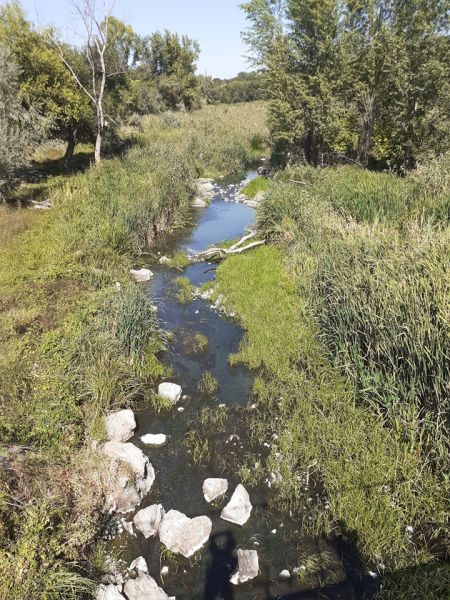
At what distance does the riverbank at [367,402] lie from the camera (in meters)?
4.83

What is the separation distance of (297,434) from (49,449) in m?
3.86

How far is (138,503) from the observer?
5539 millimetres

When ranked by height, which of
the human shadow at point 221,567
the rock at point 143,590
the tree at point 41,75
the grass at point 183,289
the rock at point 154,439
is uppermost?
the tree at point 41,75

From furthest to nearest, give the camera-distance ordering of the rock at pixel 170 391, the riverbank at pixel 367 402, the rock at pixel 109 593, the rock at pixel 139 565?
the rock at pixel 170 391 → the riverbank at pixel 367 402 → the rock at pixel 139 565 → the rock at pixel 109 593

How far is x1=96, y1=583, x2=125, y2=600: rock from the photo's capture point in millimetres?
4223

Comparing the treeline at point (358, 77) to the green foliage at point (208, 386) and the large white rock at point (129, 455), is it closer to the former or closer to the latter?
the green foliage at point (208, 386)

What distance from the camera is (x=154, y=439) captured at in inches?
262

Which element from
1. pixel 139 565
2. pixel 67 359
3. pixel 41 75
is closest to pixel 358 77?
pixel 41 75

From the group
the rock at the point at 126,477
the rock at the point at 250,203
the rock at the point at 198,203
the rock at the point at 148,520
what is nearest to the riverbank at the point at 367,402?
the rock at the point at 148,520

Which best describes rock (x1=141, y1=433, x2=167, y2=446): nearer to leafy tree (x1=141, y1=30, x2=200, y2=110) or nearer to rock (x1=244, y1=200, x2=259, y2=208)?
rock (x1=244, y1=200, x2=259, y2=208)

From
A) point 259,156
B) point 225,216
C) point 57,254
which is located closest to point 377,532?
point 57,254

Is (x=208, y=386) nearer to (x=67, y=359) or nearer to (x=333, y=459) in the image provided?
(x=67, y=359)

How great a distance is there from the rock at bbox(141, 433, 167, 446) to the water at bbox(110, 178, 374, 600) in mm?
93

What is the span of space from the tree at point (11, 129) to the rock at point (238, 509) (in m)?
14.7
